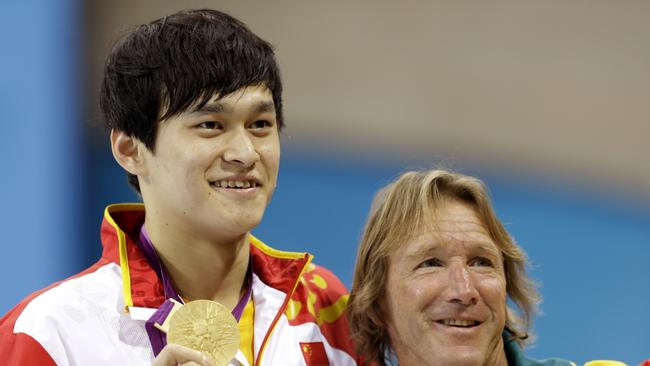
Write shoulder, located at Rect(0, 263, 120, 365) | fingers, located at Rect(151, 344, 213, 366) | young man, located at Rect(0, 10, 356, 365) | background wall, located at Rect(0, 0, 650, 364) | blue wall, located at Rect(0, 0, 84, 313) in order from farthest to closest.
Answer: background wall, located at Rect(0, 0, 650, 364) < blue wall, located at Rect(0, 0, 84, 313) < young man, located at Rect(0, 10, 356, 365) < shoulder, located at Rect(0, 263, 120, 365) < fingers, located at Rect(151, 344, 213, 366)

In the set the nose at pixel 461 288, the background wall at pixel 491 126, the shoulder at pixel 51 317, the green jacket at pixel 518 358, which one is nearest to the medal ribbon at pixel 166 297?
the shoulder at pixel 51 317

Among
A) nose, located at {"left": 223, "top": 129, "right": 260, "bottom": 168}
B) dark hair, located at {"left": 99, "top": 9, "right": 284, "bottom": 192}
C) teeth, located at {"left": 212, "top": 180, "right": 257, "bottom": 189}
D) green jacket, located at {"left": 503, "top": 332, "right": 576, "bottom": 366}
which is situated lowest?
green jacket, located at {"left": 503, "top": 332, "right": 576, "bottom": 366}

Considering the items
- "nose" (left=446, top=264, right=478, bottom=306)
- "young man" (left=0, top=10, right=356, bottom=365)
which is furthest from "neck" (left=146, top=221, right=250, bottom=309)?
"nose" (left=446, top=264, right=478, bottom=306)

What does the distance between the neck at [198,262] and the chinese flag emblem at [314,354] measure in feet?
0.66

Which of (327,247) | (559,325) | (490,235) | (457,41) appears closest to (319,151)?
(327,247)

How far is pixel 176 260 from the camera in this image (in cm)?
245

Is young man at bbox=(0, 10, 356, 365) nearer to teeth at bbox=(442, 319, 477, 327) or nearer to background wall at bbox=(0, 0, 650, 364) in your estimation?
teeth at bbox=(442, 319, 477, 327)

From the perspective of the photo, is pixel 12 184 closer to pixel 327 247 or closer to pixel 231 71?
pixel 327 247

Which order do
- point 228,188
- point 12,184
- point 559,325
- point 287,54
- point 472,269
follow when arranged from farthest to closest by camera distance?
point 287,54 < point 559,325 < point 12,184 < point 472,269 < point 228,188

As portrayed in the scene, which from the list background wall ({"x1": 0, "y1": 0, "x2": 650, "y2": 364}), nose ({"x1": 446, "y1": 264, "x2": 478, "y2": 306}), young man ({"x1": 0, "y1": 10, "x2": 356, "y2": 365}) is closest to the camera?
young man ({"x1": 0, "y1": 10, "x2": 356, "y2": 365})

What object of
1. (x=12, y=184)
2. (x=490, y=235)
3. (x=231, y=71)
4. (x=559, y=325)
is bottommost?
(x=559, y=325)

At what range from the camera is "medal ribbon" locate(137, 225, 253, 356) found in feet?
7.53

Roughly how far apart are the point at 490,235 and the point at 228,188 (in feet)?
2.19

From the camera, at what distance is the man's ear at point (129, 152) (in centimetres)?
244
